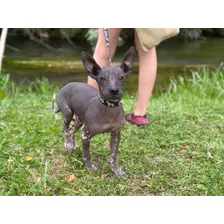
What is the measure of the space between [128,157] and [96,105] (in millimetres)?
783

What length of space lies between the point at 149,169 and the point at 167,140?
26.1 inches

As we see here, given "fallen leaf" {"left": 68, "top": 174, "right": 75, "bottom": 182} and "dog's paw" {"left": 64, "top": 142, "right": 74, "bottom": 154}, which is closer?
"fallen leaf" {"left": 68, "top": 174, "right": 75, "bottom": 182}

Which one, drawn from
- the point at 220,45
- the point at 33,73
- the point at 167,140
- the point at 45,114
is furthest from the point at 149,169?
the point at 220,45

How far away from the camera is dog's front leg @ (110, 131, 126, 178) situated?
2.58 metres

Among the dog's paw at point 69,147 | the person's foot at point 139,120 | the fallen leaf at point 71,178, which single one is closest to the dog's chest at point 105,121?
the fallen leaf at point 71,178

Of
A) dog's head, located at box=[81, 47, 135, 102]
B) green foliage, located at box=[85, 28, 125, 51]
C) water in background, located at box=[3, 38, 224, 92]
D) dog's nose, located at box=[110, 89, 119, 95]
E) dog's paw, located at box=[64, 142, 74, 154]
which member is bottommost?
water in background, located at box=[3, 38, 224, 92]

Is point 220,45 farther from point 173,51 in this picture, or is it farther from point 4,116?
point 4,116

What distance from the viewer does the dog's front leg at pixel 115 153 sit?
258 centimetres

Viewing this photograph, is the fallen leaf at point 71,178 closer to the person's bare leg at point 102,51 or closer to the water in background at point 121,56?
the person's bare leg at point 102,51

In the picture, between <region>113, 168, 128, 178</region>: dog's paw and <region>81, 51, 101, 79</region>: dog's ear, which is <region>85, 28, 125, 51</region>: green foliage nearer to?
<region>113, 168, 128, 178</region>: dog's paw

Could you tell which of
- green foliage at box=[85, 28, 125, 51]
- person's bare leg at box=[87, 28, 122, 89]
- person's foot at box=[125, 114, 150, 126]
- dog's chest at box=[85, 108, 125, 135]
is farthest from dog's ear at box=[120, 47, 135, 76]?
green foliage at box=[85, 28, 125, 51]

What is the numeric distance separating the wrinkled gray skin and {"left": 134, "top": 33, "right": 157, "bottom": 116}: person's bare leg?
1099mm

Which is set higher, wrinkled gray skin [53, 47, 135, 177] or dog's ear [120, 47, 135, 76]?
dog's ear [120, 47, 135, 76]

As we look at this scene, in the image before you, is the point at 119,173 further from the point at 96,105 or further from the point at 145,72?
the point at 145,72
